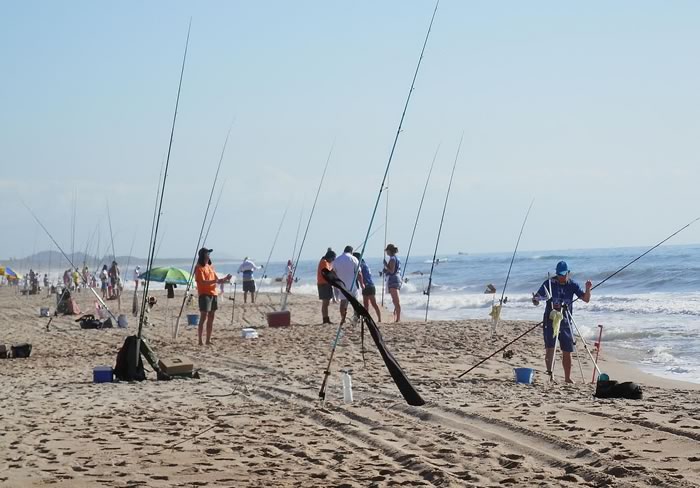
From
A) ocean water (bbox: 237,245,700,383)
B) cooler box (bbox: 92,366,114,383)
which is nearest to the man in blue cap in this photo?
ocean water (bbox: 237,245,700,383)

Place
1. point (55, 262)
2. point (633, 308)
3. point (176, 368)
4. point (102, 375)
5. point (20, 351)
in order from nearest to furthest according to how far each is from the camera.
Answer: point (102, 375), point (176, 368), point (20, 351), point (633, 308), point (55, 262)

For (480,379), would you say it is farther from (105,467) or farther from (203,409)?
(105,467)

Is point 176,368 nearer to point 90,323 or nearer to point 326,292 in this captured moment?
point 326,292

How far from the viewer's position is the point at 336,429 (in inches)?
264

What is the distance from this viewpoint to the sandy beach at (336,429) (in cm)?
529

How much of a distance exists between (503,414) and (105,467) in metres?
→ 2.93

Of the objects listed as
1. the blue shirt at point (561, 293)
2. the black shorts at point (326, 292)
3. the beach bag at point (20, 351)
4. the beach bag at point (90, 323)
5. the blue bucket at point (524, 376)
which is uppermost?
the blue shirt at point (561, 293)

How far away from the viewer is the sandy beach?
5.29 meters

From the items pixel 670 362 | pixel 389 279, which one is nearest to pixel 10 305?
pixel 389 279

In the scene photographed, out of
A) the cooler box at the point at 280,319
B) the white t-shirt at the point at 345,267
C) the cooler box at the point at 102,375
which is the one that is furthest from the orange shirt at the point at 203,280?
the cooler box at the point at 280,319

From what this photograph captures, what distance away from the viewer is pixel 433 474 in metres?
5.23

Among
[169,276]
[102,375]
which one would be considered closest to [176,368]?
[102,375]

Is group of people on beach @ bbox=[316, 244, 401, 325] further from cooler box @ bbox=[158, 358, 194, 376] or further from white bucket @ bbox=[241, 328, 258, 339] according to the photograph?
cooler box @ bbox=[158, 358, 194, 376]

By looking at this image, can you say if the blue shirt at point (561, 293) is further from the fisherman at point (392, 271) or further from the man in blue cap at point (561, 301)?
the fisherman at point (392, 271)
